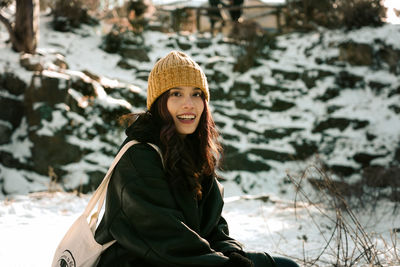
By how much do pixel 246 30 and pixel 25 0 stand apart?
5.20 meters

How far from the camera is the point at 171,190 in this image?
1.70 m

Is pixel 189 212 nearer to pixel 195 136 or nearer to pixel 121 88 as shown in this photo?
pixel 195 136

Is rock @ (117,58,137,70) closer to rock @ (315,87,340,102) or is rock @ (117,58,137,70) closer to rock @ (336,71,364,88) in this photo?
rock @ (315,87,340,102)

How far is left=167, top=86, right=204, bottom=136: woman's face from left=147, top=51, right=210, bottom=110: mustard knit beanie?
4cm

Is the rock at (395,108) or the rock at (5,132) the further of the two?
the rock at (395,108)

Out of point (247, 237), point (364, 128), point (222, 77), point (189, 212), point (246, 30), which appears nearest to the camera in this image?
point (189, 212)

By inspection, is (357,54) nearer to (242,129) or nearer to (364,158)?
(364,158)

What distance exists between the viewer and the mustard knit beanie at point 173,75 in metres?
1.83

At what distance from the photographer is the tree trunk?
7.80 m

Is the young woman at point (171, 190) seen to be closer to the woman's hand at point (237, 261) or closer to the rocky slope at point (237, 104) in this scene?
the woman's hand at point (237, 261)

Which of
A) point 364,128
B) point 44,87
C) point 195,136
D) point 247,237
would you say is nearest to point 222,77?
point 364,128

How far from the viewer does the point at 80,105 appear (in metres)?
7.27

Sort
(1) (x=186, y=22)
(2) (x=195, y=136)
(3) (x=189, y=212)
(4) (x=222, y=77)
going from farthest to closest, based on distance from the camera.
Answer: (1) (x=186, y=22), (4) (x=222, y=77), (2) (x=195, y=136), (3) (x=189, y=212)

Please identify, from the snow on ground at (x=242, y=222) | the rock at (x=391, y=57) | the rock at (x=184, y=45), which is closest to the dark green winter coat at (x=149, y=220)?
the snow on ground at (x=242, y=222)
